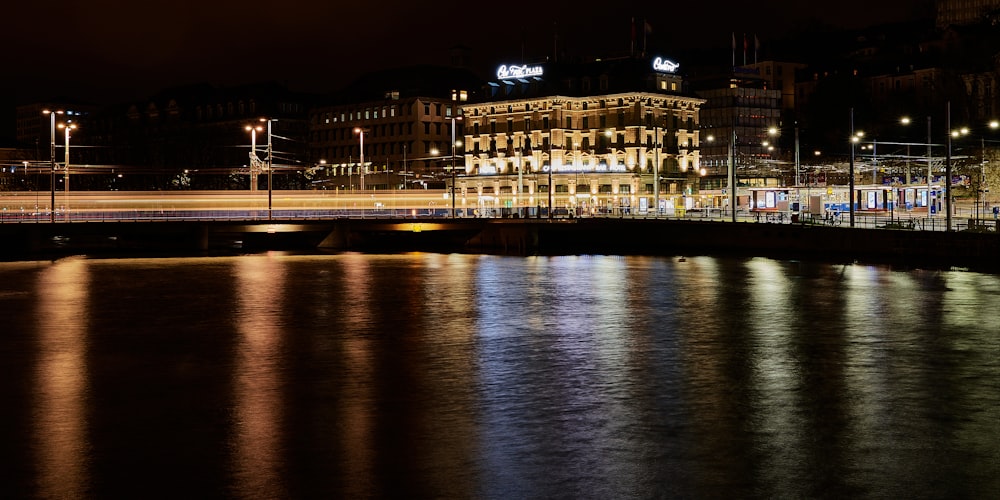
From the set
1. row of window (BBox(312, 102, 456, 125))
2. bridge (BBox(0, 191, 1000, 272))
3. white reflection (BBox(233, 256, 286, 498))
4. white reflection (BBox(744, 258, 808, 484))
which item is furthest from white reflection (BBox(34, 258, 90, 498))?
row of window (BBox(312, 102, 456, 125))

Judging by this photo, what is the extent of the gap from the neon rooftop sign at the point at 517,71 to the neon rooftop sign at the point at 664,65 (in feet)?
Answer: 54.8

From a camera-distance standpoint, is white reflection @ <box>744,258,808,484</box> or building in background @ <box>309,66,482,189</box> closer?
white reflection @ <box>744,258,808,484</box>

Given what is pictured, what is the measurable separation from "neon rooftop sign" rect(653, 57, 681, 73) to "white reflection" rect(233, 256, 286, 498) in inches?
4132

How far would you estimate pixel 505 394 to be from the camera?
29859 millimetres

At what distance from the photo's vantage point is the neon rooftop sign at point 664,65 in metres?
159

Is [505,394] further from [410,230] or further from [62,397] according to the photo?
[410,230]

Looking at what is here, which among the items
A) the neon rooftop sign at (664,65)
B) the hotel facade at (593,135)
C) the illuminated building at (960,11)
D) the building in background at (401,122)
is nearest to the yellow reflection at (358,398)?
the hotel facade at (593,135)

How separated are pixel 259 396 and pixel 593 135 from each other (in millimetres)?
135161

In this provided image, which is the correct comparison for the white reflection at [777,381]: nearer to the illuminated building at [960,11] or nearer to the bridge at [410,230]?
the bridge at [410,230]

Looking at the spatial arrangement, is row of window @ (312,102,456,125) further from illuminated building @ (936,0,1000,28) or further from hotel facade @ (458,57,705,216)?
illuminated building @ (936,0,1000,28)

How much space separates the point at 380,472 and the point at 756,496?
6.72 m

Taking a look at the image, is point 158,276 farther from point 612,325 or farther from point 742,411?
point 742,411

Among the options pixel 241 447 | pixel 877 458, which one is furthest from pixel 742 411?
pixel 241 447

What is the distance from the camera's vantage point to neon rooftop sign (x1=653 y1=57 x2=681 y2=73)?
158712 millimetres
